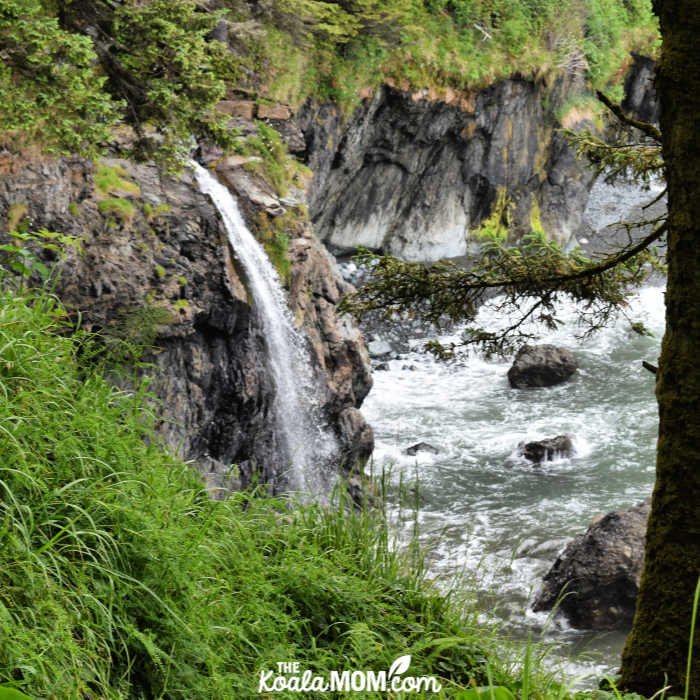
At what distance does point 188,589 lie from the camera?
2664mm

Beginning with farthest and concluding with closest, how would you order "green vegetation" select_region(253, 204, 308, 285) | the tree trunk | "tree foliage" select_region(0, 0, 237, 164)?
"green vegetation" select_region(253, 204, 308, 285), "tree foliage" select_region(0, 0, 237, 164), the tree trunk

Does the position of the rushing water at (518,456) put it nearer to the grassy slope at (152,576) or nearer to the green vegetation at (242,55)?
the grassy slope at (152,576)

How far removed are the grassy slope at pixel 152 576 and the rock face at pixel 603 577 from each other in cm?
471

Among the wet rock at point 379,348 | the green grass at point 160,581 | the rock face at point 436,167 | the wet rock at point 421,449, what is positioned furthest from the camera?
the wet rock at point 379,348

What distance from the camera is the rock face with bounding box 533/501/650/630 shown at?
25.0ft

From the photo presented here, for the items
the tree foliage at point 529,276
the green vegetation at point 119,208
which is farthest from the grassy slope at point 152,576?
the green vegetation at point 119,208

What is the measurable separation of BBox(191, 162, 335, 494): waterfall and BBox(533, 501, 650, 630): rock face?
10.7 ft

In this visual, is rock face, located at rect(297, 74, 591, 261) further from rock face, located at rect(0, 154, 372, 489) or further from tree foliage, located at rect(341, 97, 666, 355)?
tree foliage, located at rect(341, 97, 666, 355)

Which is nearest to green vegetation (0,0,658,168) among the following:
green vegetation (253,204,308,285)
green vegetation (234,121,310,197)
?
green vegetation (234,121,310,197)

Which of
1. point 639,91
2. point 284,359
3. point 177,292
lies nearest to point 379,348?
point 284,359

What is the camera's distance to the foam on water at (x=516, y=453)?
9.02 meters

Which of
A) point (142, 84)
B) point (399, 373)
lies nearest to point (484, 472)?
point (399, 373)

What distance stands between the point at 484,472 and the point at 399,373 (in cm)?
556

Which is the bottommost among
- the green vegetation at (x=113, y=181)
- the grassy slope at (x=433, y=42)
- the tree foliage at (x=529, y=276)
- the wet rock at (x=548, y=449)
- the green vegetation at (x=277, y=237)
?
the wet rock at (x=548, y=449)
